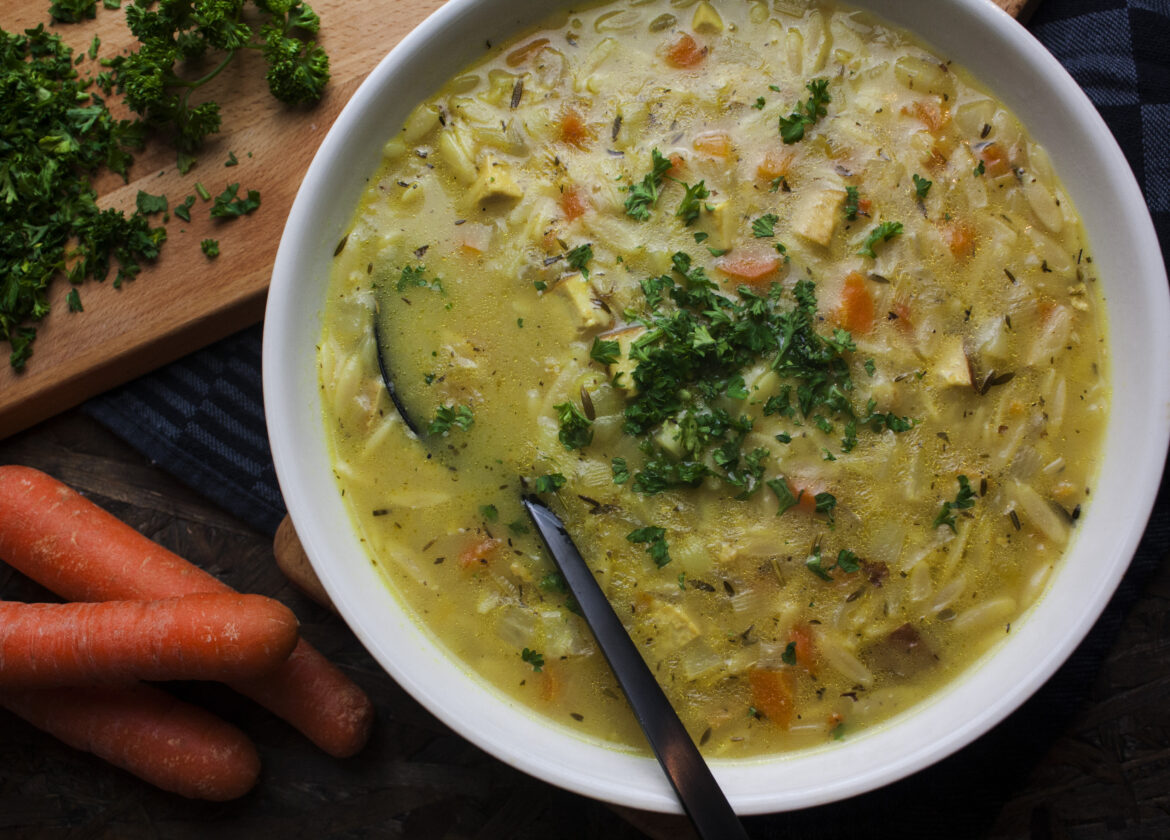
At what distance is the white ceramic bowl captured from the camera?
3.33 meters

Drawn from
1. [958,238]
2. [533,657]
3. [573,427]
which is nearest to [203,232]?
[573,427]

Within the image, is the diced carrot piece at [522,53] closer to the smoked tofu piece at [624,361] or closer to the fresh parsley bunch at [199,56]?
the fresh parsley bunch at [199,56]

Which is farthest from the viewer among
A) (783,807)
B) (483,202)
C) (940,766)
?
(940,766)

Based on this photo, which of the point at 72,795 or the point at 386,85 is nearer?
the point at 386,85

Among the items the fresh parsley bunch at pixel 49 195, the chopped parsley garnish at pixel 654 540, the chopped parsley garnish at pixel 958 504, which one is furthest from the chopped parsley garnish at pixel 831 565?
the fresh parsley bunch at pixel 49 195

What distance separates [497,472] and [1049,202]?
8.23 ft

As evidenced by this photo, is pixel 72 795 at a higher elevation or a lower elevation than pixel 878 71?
lower

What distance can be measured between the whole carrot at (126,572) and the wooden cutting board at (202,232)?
1.38 ft

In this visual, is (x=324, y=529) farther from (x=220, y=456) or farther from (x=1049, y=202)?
(x=1049, y=202)

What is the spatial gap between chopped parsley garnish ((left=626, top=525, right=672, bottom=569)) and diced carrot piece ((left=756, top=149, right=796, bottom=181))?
148 cm

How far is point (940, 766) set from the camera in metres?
4.03

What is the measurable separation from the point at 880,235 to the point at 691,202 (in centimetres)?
77

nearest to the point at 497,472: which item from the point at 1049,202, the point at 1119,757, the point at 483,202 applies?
the point at 483,202

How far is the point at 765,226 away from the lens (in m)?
3.46
